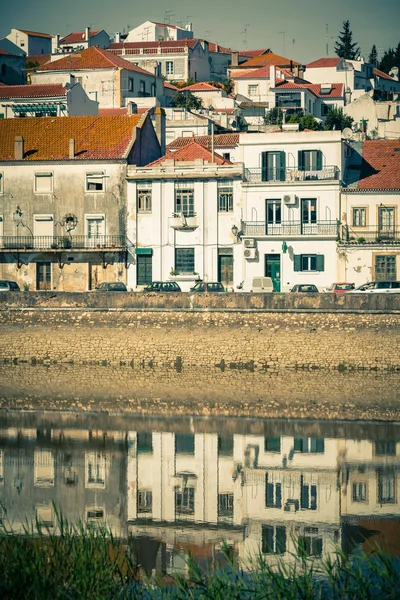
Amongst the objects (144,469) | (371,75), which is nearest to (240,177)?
(144,469)

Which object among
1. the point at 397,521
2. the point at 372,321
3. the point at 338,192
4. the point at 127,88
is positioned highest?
the point at 127,88

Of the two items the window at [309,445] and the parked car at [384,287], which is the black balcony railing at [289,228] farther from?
the window at [309,445]

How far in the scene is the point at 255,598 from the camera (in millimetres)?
17906

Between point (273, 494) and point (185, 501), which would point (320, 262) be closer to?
point (273, 494)

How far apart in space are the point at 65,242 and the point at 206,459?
98.2ft

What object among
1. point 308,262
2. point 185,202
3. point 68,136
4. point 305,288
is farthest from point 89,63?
point 305,288

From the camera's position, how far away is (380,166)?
58875 millimetres

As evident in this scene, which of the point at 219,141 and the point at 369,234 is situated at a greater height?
the point at 219,141

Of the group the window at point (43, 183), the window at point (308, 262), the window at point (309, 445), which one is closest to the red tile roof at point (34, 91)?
the window at point (43, 183)

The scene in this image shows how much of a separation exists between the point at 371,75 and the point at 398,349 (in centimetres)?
8677

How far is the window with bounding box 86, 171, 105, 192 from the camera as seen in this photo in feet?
193

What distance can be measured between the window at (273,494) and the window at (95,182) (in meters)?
32.9

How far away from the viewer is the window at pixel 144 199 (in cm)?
5828

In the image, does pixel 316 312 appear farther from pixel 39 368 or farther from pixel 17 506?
pixel 17 506
